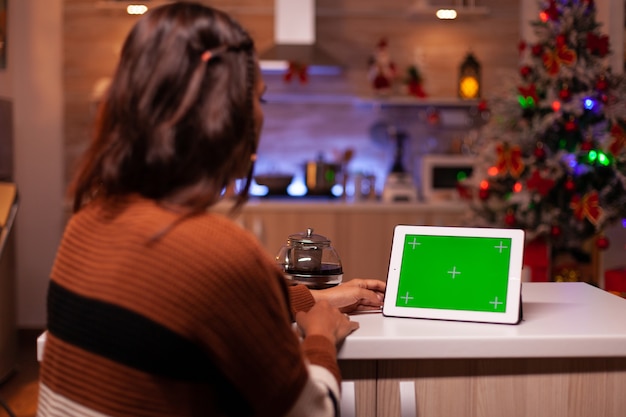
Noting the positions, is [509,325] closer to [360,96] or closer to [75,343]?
[75,343]

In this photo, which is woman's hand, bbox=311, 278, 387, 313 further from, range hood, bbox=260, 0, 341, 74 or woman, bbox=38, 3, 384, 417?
range hood, bbox=260, 0, 341, 74

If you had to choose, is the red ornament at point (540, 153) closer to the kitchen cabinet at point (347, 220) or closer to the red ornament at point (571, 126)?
the red ornament at point (571, 126)

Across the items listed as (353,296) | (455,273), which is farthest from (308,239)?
(455,273)

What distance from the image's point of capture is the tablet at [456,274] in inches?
62.7

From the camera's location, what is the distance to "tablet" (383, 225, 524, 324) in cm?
159

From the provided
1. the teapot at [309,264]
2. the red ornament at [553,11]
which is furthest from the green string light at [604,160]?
the teapot at [309,264]

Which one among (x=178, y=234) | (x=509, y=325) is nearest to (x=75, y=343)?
(x=178, y=234)

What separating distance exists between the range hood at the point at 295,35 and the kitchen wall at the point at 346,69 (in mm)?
293

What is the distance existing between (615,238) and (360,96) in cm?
196

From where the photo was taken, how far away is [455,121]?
18.4ft

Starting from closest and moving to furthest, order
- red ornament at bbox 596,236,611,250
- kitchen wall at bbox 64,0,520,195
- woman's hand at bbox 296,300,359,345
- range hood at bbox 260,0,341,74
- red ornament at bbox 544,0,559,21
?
woman's hand at bbox 296,300,359,345
red ornament at bbox 596,236,611,250
red ornament at bbox 544,0,559,21
range hood at bbox 260,0,341,74
kitchen wall at bbox 64,0,520,195

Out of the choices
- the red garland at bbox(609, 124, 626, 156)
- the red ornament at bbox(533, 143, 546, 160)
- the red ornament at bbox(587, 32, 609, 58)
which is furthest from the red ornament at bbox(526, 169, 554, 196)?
the red ornament at bbox(587, 32, 609, 58)

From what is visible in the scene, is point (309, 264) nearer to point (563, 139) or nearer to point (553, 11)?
point (563, 139)

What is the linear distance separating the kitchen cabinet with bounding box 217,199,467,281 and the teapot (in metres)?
3.22
